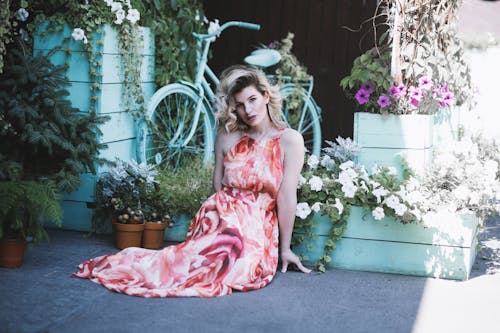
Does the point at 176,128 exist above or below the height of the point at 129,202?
above

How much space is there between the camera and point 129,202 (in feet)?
15.1

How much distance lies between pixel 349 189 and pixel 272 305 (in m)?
0.93

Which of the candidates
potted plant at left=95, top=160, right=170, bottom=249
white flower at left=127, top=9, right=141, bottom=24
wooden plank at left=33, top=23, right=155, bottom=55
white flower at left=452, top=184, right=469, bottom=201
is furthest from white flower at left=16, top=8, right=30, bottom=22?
white flower at left=452, top=184, right=469, bottom=201

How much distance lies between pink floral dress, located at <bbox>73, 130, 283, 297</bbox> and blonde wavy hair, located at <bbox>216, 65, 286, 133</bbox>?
10 centimetres

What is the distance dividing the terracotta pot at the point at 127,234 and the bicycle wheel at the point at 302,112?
2461 mm

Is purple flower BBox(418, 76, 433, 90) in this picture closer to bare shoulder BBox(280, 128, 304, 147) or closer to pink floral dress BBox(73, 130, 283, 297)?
bare shoulder BBox(280, 128, 304, 147)

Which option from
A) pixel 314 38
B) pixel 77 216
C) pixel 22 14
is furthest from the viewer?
pixel 314 38

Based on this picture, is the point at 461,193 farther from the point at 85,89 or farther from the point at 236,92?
the point at 85,89

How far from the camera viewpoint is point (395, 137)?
15.0ft

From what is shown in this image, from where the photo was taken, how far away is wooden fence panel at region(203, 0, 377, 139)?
7156 mm

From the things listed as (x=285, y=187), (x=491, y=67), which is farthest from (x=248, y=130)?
(x=491, y=67)

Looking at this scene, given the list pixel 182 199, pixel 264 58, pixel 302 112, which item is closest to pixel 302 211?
pixel 182 199

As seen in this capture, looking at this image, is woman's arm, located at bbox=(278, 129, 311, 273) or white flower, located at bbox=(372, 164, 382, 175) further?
white flower, located at bbox=(372, 164, 382, 175)

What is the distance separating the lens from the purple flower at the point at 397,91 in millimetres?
4582
